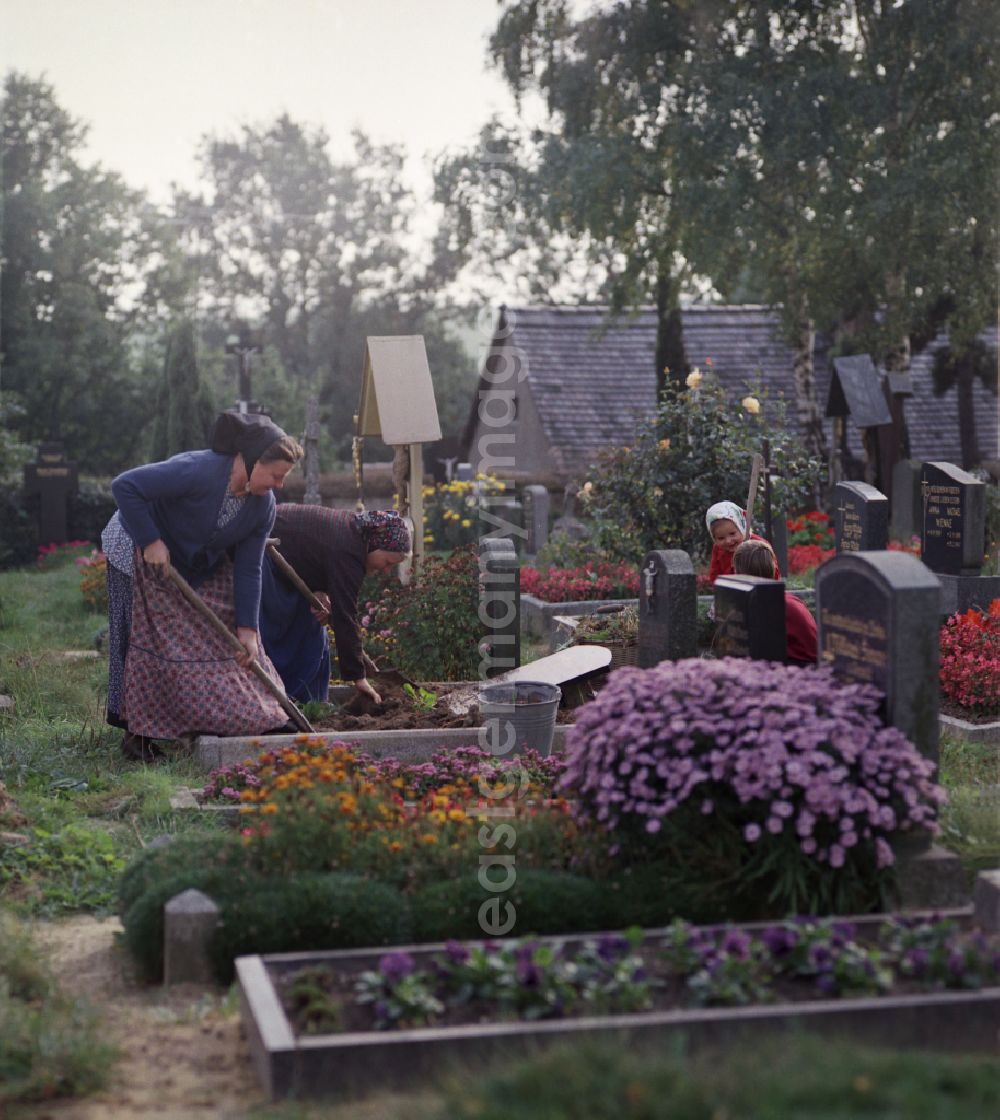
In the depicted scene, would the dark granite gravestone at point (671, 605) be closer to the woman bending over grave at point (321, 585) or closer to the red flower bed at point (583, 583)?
the woman bending over grave at point (321, 585)

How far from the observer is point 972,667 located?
934 centimetres

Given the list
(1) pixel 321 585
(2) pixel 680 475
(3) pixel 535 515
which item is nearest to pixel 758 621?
(1) pixel 321 585

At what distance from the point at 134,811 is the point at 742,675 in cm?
319

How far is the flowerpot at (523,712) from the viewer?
785cm

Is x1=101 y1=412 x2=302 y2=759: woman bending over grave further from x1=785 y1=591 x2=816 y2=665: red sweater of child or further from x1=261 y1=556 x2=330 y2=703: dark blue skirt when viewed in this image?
x1=785 y1=591 x2=816 y2=665: red sweater of child

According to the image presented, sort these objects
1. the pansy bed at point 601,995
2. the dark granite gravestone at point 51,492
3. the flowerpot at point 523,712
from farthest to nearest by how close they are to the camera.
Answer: the dark granite gravestone at point 51,492, the flowerpot at point 523,712, the pansy bed at point 601,995

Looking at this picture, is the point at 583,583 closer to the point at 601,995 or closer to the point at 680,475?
the point at 680,475

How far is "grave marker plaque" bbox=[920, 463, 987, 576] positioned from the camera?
37.6 ft

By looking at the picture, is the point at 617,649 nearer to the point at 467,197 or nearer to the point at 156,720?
the point at 156,720

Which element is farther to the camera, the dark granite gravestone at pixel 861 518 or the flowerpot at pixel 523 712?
the dark granite gravestone at pixel 861 518

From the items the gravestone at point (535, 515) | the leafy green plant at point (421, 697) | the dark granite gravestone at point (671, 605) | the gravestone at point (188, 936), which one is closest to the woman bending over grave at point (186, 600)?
the leafy green plant at point (421, 697)

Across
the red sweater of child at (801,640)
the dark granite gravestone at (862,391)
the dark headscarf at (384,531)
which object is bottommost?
the red sweater of child at (801,640)

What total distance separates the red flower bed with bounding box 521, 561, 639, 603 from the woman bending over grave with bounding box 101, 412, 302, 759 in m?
6.16

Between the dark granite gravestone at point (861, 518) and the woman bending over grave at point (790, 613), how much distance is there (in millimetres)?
4049
